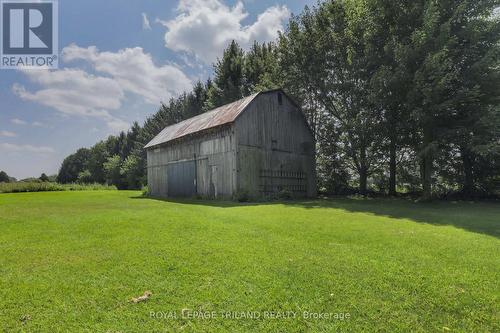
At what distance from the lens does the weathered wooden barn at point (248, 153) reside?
19.3 meters

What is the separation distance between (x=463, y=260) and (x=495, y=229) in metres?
4.31

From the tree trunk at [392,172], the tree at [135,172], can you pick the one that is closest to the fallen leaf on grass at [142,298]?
the tree trunk at [392,172]

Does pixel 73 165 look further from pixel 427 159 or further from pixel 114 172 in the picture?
pixel 427 159

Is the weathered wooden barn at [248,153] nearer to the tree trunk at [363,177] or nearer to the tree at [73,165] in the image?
the tree trunk at [363,177]

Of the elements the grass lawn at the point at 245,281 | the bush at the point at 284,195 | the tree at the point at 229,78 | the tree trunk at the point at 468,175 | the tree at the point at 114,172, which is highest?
the tree at the point at 229,78

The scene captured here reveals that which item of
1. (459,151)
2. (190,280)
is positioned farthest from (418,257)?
(459,151)

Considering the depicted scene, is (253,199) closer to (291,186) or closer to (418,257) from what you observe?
(291,186)

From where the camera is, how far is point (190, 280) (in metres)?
4.36

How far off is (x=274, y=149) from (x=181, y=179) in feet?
25.9

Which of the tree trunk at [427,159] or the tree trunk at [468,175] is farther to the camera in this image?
the tree trunk at [468,175]

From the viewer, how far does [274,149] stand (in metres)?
21.4

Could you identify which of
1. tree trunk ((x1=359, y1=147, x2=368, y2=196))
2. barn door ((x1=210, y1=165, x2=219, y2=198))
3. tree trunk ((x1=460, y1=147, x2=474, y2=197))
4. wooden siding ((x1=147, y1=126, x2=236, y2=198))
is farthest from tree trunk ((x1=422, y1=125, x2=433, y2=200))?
barn door ((x1=210, y1=165, x2=219, y2=198))

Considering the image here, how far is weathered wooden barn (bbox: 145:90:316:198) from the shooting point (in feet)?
63.2

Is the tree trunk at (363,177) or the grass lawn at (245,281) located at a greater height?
the tree trunk at (363,177)
